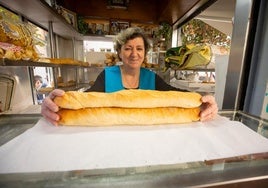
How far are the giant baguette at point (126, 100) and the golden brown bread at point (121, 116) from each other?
16 mm

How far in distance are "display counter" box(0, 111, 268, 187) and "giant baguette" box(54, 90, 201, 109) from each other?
17 centimetres

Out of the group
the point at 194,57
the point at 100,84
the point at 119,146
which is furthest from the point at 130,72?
the point at 119,146

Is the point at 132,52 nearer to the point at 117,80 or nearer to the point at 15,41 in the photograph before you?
the point at 117,80

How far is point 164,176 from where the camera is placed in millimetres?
288

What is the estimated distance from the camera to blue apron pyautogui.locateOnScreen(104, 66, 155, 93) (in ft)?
4.28

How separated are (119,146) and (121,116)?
0.43 feet

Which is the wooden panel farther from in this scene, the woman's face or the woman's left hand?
the woman's left hand

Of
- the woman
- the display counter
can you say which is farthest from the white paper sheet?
the woman

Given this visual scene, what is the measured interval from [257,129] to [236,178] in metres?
0.29

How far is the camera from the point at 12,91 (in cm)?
104

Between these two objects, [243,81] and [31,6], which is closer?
[243,81]

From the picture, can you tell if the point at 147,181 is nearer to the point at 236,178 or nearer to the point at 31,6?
the point at 236,178

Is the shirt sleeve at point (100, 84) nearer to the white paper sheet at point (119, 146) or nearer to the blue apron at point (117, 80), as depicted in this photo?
the blue apron at point (117, 80)

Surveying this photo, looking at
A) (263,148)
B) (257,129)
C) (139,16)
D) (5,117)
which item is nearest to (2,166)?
(5,117)
